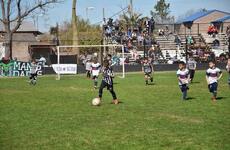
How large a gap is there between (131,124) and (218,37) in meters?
42.5

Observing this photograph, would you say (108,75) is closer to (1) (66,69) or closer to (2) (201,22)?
(1) (66,69)

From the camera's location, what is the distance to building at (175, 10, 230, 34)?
61500mm

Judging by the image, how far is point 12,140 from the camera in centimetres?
1074

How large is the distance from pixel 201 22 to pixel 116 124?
56.7 m

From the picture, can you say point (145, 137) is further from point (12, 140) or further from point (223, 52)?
point (223, 52)

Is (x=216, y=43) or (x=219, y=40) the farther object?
(x=219, y=40)

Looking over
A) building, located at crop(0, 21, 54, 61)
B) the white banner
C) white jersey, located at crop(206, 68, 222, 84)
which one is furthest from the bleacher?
white jersey, located at crop(206, 68, 222, 84)

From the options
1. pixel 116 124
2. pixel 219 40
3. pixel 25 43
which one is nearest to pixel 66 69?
pixel 219 40

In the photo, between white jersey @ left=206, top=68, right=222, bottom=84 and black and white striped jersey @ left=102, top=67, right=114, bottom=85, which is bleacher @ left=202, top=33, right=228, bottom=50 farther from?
black and white striped jersey @ left=102, top=67, right=114, bottom=85

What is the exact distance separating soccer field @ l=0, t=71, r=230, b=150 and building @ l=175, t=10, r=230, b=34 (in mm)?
42715

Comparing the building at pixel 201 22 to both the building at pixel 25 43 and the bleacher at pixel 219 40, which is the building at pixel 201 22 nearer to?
the bleacher at pixel 219 40

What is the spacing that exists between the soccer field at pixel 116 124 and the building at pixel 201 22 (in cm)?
4272

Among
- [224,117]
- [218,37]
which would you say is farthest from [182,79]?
[218,37]

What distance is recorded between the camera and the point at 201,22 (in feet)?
222
